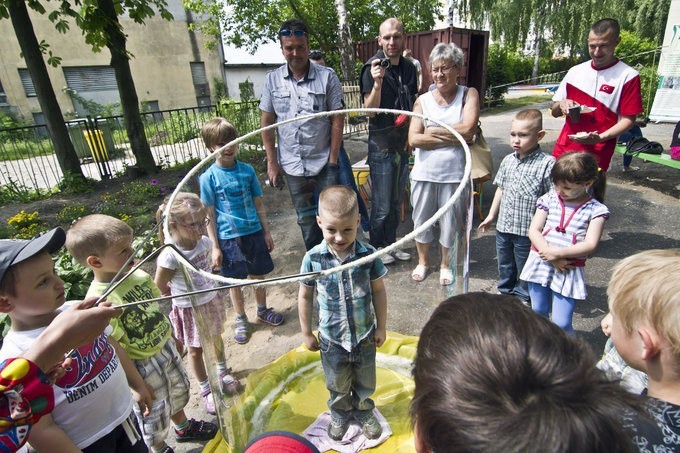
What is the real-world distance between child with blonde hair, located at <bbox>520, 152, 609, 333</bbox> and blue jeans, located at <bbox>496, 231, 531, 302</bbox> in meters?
0.29

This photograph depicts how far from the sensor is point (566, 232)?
2270 millimetres

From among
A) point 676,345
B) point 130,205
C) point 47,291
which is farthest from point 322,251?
point 130,205

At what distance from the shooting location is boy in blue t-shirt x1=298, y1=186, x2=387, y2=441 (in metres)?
1.33

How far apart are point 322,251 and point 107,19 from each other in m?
6.53

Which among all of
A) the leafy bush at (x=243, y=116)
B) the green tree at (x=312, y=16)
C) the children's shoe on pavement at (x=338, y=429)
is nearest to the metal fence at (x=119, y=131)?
the leafy bush at (x=243, y=116)

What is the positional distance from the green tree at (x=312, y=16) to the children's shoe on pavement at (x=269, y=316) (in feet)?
53.8

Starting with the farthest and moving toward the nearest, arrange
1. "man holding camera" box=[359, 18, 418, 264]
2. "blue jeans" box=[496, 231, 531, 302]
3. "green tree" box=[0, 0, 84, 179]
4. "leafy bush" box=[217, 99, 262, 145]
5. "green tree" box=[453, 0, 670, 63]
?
"green tree" box=[453, 0, 670, 63] < "leafy bush" box=[217, 99, 262, 145] < "green tree" box=[0, 0, 84, 179] < "blue jeans" box=[496, 231, 531, 302] < "man holding camera" box=[359, 18, 418, 264]

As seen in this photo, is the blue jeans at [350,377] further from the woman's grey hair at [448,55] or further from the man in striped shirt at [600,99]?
the man in striped shirt at [600,99]

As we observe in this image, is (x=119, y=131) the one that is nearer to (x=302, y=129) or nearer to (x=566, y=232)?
(x=302, y=129)

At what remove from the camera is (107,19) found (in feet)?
19.7

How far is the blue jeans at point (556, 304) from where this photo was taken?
7.54ft

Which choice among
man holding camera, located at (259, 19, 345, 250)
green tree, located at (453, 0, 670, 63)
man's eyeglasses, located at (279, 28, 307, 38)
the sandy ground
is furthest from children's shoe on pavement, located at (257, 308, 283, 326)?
green tree, located at (453, 0, 670, 63)

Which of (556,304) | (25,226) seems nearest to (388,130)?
(556,304)

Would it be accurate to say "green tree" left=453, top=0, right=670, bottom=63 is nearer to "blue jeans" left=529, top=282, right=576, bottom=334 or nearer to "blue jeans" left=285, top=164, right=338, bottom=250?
"blue jeans" left=285, top=164, right=338, bottom=250
